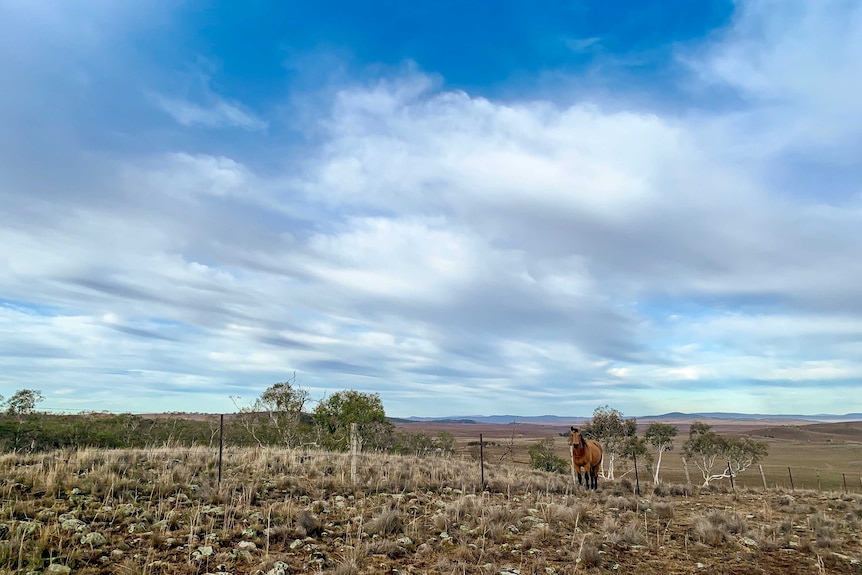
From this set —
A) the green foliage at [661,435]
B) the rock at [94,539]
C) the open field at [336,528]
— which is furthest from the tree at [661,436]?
the rock at [94,539]

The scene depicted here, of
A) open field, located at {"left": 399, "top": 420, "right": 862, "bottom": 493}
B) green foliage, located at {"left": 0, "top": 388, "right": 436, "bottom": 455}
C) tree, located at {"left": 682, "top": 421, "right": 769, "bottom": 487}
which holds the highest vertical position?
green foliage, located at {"left": 0, "top": 388, "right": 436, "bottom": 455}

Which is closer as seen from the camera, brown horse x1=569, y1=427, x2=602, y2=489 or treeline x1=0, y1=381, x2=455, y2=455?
brown horse x1=569, y1=427, x2=602, y2=489

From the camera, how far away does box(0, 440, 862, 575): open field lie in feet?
28.6

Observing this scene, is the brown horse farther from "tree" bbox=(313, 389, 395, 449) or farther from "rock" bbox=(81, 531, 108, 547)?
"rock" bbox=(81, 531, 108, 547)

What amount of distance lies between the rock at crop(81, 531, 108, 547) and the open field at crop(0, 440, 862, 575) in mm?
19

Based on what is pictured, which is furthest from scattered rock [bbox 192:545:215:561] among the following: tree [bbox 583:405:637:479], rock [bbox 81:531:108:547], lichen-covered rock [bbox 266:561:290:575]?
tree [bbox 583:405:637:479]

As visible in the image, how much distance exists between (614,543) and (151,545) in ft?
32.0

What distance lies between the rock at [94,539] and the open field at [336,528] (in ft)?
0.06

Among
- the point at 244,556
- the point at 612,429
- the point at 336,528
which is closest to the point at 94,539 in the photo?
the point at 244,556

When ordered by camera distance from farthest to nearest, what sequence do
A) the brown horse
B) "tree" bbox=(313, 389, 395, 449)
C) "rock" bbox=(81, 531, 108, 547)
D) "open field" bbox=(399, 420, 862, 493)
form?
"open field" bbox=(399, 420, 862, 493) < "tree" bbox=(313, 389, 395, 449) < the brown horse < "rock" bbox=(81, 531, 108, 547)

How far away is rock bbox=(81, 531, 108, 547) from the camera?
8633 millimetres

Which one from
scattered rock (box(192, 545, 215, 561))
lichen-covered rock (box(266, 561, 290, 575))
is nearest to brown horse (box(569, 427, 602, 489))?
lichen-covered rock (box(266, 561, 290, 575))

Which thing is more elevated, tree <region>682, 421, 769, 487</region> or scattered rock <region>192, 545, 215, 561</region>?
scattered rock <region>192, 545, 215, 561</region>

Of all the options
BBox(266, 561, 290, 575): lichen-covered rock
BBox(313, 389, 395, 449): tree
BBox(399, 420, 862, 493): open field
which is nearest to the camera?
BBox(266, 561, 290, 575): lichen-covered rock
